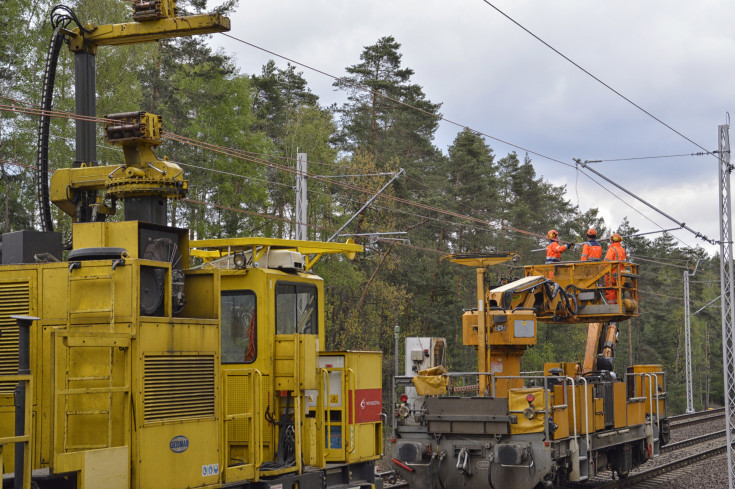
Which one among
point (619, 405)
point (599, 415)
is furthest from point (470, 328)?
point (619, 405)

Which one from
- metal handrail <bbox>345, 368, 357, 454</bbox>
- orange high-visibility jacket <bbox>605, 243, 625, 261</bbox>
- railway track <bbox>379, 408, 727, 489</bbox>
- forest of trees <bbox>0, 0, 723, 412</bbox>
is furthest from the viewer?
forest of trees <bbox>0, 0, 723, 412</bbox>

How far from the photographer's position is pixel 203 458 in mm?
6949

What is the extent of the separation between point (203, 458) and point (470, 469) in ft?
21.3

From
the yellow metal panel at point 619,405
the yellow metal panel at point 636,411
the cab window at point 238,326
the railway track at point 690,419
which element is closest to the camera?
the cab window at point 238,326

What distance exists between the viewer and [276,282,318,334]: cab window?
8.73 m

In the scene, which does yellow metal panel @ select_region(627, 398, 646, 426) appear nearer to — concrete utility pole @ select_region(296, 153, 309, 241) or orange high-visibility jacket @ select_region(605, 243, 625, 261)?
→ orange high-visibility jacket @ select_region(605, 243, 625, 261)

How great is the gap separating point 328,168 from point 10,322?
3243 centimetres

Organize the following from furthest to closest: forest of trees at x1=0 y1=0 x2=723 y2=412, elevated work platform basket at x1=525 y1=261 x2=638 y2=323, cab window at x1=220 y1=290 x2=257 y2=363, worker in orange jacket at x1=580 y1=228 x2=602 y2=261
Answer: forest of trees at x1=0 y1=0 x2=723 y2=412
worker in orange jacket at x1=580 y1=228 x2=602 y2=261
elevated work platform basket at x1=525 y1=261 x2=638 y2=323
cab window at x1=220 y1=290 x2=257 y2=363

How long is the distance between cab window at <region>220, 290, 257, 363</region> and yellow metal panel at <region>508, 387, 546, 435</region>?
5156mm

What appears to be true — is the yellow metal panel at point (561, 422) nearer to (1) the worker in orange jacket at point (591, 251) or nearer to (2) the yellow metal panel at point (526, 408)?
(2) the yellow metal panel at point (526, 408)

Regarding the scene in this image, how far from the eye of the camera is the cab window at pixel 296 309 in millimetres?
8734

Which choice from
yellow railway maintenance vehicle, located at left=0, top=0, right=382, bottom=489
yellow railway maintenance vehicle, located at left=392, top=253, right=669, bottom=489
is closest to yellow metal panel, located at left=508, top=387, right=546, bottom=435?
yellow railway maintenance vehicle, located at left=392, top=253, right=669, bottom=489

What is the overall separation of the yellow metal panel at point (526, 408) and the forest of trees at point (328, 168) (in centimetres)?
1135

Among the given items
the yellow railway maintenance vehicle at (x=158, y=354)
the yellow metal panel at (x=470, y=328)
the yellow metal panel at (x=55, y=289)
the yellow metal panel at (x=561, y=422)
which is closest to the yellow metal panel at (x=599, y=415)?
the yellow metal panel at (x=561, y=422)
